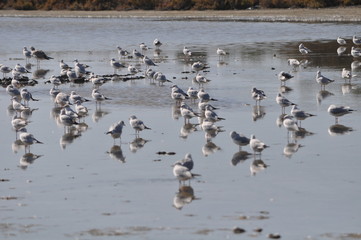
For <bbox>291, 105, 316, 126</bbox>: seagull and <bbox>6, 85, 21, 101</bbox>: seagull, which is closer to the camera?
<bbox>291, 105, 316, 126</bbox>: seagull

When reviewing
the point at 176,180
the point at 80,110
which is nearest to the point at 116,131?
the point at 176,180

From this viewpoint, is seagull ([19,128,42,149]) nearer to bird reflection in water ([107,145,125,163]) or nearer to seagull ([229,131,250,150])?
bird reflection in water ([107,145,125,163])

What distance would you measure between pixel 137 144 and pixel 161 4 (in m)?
58.6

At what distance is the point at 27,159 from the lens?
57.3 feet

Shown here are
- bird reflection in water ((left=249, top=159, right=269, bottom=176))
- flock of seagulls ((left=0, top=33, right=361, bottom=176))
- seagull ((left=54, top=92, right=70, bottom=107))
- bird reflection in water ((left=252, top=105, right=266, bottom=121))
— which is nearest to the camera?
bird reflection in water ((left=249, top=159, right=269, bottom=176))

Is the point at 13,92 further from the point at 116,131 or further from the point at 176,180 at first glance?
the point at 176,180

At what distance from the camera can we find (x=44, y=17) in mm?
77375

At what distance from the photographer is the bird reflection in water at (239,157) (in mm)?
16836

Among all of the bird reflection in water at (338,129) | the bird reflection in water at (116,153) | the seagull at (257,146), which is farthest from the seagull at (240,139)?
the bird reflection in water at (338,129)

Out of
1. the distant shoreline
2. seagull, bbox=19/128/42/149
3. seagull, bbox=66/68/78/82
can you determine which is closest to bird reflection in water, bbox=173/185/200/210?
seagull, bbox=19/128/42/149

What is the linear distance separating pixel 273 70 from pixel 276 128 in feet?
39.0

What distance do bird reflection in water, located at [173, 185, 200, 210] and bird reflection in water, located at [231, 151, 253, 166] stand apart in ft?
6.97

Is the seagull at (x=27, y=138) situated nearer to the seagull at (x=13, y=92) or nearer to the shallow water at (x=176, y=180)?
the shallow water at (x=176, y=180)

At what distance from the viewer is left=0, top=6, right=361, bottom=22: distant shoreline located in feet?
197
